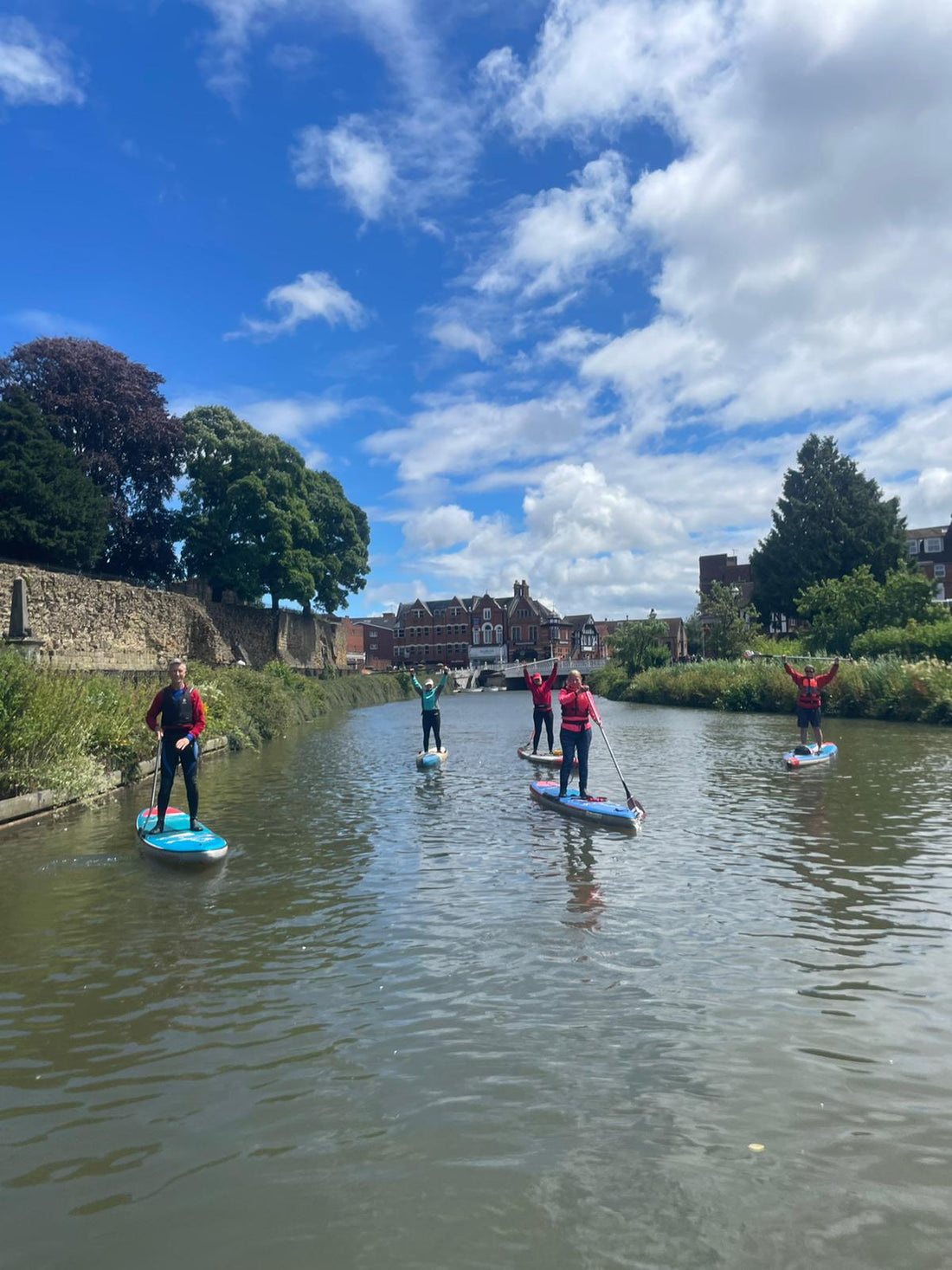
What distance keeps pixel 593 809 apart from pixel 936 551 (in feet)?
258

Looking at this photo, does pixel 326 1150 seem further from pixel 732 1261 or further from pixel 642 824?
pixel 642 824

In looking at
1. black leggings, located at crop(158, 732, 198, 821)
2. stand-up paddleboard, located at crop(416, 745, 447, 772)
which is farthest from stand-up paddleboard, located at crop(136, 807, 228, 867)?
stand-up paddleboard, located at crop(416, 745, 447, 772)

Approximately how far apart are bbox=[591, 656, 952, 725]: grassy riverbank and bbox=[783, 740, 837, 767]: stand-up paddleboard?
12440 millimetres

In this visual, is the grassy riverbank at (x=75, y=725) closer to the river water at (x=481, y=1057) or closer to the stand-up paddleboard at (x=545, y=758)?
the river water at (x=481, y=1057)

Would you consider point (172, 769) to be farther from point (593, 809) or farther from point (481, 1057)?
point (481, 1057)

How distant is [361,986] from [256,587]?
46.5 metres

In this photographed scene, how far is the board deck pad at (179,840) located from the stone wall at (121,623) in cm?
1404

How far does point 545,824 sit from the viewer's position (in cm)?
1191

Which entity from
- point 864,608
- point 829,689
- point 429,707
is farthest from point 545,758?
point 864,608

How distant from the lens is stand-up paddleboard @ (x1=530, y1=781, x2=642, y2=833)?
11242mm

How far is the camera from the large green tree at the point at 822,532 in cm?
6147

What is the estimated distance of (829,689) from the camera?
33.9 meters

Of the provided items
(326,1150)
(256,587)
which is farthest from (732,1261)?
(256,587)

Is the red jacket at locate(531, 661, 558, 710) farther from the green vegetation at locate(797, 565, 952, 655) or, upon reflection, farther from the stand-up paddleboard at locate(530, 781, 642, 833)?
the green vegetation at locate(797, 565, 952, 655)
